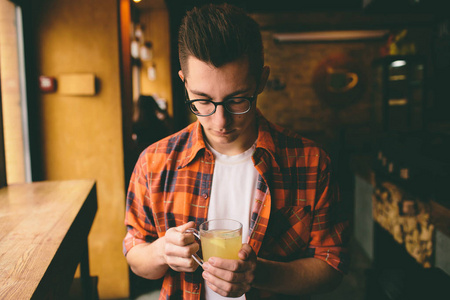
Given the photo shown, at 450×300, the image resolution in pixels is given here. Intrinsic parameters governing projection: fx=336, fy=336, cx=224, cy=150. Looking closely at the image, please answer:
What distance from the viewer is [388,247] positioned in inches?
125

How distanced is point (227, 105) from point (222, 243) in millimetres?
405

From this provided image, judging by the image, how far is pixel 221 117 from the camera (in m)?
1.02

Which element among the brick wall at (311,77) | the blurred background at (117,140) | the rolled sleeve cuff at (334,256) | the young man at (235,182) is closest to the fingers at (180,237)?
the young man at (235,182)

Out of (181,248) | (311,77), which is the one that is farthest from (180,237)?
(311,77)

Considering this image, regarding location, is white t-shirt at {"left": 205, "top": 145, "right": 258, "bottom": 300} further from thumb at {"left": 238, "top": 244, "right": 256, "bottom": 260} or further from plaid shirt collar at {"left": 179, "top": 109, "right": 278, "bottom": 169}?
thumb at {"left": 238, "top": 244, "right": 256, "bottom": 260}

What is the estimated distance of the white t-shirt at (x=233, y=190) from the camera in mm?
1122

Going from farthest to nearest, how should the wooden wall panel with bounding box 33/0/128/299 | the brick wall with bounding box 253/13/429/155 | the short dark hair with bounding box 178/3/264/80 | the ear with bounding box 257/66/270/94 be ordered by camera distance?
the brick wall with bounding box 253/13/429/155, the wooden wall panel with bounding box 33/0/128/299, the ear with bounding box 257/66/270/94, the short dark hair with bounding box 178/3/264/80

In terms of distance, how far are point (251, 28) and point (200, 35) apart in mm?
164

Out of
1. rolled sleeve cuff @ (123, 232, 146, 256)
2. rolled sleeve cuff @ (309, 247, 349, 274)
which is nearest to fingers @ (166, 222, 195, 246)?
rolled sleeve cuff @ (123, 232, 146, 256)

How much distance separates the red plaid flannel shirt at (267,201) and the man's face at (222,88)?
0.39 feet

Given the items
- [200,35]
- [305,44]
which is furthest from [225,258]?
[305,44]

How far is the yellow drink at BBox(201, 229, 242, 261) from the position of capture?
35.8 inches

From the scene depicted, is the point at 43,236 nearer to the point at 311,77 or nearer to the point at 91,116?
the point at 91,116

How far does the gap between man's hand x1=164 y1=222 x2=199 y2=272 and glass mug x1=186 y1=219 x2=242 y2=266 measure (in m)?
0.02
